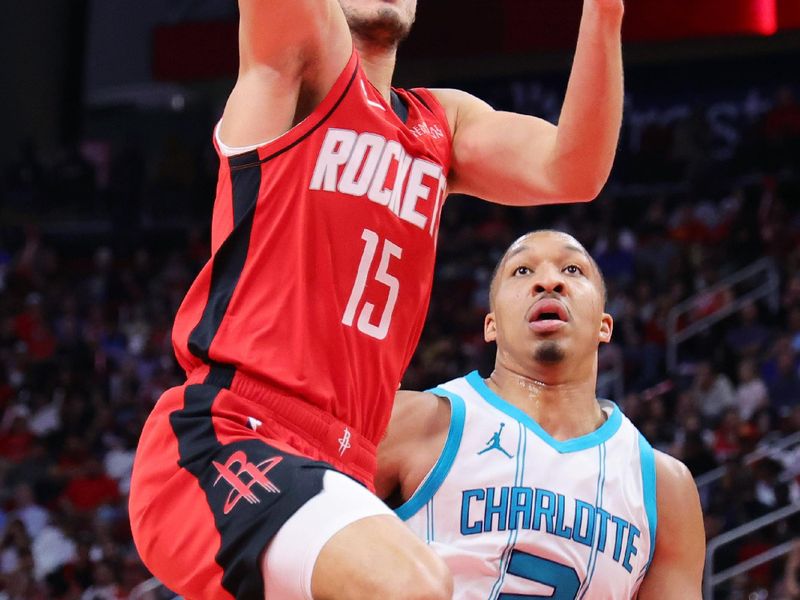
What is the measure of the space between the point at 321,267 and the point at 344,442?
0.36m

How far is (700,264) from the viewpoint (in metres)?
12.0

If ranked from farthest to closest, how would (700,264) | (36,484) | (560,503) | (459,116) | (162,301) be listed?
1. (162,301)
2. (700,264)
3. (36,484)
4. (560,503)
5. (459,116)

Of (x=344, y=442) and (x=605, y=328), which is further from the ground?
(x=344, y=442)

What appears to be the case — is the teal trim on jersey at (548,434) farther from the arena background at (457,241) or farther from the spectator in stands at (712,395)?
the spectator in stands at (712,395)

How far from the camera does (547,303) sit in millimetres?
3883

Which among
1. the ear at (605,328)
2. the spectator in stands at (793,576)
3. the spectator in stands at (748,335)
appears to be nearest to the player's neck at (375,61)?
the ear at (605,328)

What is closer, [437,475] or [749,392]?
[437,475]

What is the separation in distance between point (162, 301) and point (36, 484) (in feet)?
11.7

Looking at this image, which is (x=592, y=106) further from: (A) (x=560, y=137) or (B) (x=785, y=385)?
(B) (x=785, y=385)

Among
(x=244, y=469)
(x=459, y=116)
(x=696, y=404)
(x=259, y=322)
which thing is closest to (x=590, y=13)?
(x=459, y=116)

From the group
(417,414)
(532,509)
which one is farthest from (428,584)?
(417,414)

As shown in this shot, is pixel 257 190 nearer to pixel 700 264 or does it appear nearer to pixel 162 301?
pixel 700 264

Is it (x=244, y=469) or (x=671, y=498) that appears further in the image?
(x=671, y=498)

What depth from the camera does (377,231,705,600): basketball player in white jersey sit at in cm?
363
